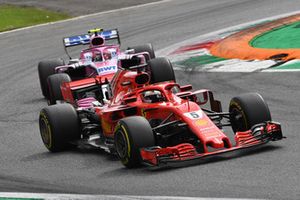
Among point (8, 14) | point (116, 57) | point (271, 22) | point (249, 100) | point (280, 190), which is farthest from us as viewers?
point (8, 14)

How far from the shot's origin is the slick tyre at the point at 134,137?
11.6m

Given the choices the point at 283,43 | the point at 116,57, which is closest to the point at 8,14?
the point at 283,43

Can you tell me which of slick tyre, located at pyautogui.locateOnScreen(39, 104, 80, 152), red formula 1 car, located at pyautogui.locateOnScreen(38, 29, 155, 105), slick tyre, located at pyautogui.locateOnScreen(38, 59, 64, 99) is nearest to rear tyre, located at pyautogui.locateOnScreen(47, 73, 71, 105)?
red formula 1 car, located at pyautogui.locateOnScreen(38, 29, 155, 105)

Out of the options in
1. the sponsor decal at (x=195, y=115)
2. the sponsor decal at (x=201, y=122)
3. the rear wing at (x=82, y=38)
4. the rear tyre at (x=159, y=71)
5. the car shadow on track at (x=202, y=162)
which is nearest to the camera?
the car shadow on track at (x=202, y=162)

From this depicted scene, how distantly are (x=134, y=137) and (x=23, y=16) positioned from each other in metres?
23.3

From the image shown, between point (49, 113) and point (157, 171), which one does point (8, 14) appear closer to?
point (49, 113)

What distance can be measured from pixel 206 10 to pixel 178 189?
21.1 meters

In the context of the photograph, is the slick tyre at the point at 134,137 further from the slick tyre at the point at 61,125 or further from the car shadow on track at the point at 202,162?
the slick tyre at the point at 61,125

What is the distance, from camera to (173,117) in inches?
480

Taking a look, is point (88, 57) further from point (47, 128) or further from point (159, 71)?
point (47, 128)

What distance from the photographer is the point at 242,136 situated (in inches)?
467

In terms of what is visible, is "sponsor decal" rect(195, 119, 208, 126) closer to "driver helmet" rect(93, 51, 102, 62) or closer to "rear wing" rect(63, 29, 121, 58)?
"driver helmet" rect(93, 51, 102, 62)

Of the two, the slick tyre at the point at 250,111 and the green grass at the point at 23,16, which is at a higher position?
the slick tyre at the point at 250,111

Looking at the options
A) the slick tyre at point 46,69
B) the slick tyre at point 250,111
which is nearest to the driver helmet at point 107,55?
the slick tyre at point 46,69
